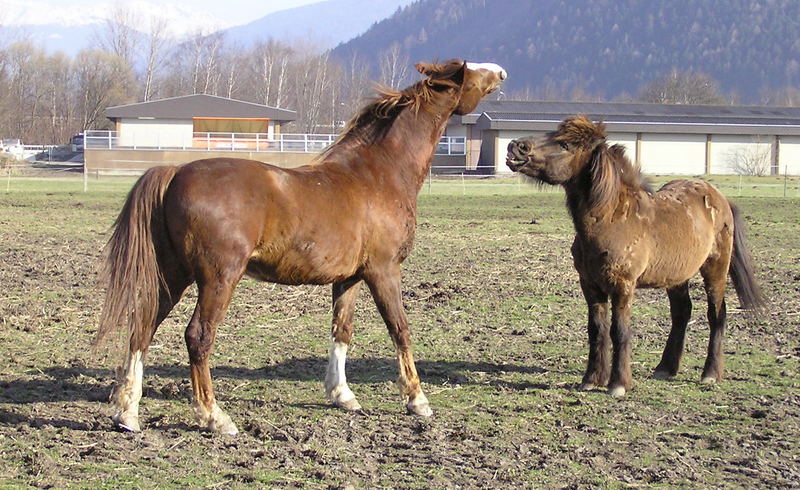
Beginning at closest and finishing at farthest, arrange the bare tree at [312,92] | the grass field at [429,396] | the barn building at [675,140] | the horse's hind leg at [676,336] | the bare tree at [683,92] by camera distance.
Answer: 1. the grass field at [429,396]
2. the horse's hind leg at [676,336]
3. the barn building at [675,140]
4. the bare tree at [312,92]
5. the bare tree at [683,92]

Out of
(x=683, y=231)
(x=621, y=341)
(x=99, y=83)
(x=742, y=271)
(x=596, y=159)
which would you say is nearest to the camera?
(x=621, y=341)

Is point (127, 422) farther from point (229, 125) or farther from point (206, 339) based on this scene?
point (229, 125)

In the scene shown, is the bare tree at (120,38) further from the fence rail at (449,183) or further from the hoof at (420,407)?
the hoof at (420,407)

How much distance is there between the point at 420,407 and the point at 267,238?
1.54m

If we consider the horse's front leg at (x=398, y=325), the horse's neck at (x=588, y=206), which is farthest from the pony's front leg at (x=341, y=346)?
the horse's neck at (x=588, y=206)

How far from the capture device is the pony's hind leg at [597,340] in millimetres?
6652

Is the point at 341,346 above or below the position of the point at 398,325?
below

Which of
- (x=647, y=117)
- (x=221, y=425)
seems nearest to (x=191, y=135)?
(x=647, y=117)

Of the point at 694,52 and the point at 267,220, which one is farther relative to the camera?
the point at 694,52

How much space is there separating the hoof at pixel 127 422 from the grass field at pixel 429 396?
8cm

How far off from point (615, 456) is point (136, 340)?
9.79 feet

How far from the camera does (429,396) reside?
646cm

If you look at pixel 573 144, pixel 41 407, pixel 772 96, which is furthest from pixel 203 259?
pixel 772 96

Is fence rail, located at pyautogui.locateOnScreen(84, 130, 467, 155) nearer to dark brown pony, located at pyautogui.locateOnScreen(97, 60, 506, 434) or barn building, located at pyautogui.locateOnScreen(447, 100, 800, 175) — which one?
barn building, located at pyautogui.locateOnScreen(447, 100, 800, 175)
